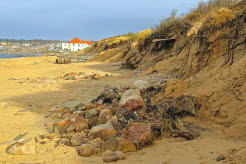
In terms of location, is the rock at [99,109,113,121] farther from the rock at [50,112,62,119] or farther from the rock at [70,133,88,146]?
the rock at [50,112,62,119]

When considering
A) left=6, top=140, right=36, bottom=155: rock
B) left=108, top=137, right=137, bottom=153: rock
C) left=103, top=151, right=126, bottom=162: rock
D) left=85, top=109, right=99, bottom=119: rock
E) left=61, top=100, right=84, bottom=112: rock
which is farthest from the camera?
left=61, top=100, right=84, bottom=112: rock

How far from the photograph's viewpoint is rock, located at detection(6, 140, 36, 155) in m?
4.00

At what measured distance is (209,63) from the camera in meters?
6.89

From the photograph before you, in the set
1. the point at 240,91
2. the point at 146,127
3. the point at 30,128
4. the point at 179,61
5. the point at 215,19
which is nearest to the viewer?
the point at 146,127

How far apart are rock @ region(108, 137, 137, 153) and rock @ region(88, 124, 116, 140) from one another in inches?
18.5

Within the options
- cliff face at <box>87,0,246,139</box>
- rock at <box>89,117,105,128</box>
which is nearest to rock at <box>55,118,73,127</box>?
rock at <box>89,117,105,128</box>

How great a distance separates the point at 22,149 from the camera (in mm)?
4031

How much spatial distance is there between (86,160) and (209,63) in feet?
14.5

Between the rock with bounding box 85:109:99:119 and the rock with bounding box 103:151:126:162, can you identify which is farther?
the rock with bounding box 85:109:99:119

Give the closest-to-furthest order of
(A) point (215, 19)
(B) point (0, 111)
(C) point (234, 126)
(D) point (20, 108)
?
(C) point (234, 126)
(B) point (0, 111)
(D) point (20, 108)
(A) point (215, 19)

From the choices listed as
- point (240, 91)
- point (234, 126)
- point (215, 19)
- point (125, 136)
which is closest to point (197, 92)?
point (240, 91)

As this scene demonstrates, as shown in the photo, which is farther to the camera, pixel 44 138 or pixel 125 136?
pixel 44 138

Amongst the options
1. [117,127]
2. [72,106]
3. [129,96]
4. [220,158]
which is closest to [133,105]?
[129,96]

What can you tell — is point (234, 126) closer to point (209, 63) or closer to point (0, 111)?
point (209, 63)
